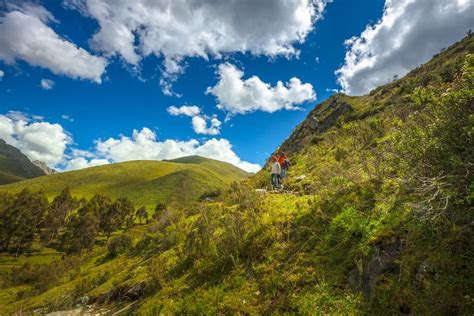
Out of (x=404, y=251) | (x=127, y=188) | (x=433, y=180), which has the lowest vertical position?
(x=404, y=251)

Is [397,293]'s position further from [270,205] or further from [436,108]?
[270,205]

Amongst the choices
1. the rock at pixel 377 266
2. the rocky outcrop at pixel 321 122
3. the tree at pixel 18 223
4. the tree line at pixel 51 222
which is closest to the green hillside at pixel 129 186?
the tree line at pixel 51 222

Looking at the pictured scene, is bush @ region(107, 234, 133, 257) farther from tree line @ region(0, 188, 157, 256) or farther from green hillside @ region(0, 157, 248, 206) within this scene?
green hillside @ region(0, 157, 248, 206)

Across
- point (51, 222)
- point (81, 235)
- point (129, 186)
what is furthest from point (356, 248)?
point (129, 186)

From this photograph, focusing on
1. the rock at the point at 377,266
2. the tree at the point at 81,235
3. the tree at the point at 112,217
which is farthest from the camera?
the tree at the point at 112,217

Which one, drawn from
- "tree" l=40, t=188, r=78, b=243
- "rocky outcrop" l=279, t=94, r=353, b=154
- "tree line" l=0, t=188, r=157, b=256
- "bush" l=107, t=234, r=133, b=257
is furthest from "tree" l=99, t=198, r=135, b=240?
"bush" l=107, t=234, r=133, b=257

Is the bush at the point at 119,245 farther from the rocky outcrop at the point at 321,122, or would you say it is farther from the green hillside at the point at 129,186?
the green hillside at the point at 129,186

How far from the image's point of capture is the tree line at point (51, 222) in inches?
2530

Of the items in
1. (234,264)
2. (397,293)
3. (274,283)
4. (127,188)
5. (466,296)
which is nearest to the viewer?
(466,296)

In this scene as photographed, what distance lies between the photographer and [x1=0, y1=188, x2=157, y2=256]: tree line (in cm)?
6425

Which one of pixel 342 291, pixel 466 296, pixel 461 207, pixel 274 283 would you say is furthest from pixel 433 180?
pixel 274 283

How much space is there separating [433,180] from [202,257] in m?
7.71

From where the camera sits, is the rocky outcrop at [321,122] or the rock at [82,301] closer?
the rock at [82,301]

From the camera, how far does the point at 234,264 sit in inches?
352
